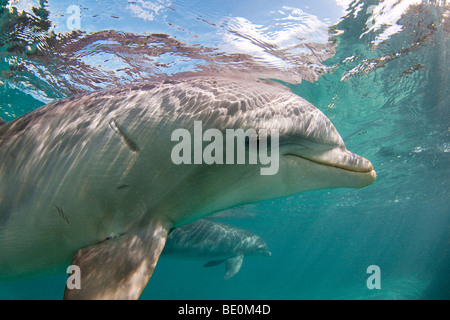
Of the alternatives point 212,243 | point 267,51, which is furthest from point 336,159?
point 212,243

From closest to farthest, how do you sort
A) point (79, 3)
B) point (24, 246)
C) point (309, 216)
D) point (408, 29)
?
point (24, 246) < point (79, 3) < point (408, 29) < point (309, 216)

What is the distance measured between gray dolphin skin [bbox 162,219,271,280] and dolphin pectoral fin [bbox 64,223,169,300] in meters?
8.52

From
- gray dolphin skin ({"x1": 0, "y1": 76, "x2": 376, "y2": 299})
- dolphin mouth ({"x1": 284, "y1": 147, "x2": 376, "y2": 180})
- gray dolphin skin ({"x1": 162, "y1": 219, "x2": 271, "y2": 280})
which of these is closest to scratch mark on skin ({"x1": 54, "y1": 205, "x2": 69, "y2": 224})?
gray dolphin skin ({"x1": 0, "y1": 76, "x2": 376, "y2": 299})

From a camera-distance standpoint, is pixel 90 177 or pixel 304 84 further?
pixel 304 84

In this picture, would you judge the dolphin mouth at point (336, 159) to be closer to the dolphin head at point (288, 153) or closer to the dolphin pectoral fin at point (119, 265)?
the dolphin head at point (288, 153)

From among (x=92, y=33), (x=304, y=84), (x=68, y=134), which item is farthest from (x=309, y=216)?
(x=68, y=134)

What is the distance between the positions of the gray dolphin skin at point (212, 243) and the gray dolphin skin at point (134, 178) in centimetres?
827

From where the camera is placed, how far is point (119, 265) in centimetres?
183

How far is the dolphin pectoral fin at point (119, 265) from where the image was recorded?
5.64 ft

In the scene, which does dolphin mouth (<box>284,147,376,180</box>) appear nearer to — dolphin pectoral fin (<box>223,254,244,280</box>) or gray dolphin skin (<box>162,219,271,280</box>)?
gray dolphin skin (<box>162,219,271,280</box>)

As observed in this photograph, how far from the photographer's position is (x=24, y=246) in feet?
7.36

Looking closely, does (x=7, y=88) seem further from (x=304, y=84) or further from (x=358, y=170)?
(x=358, y=170)

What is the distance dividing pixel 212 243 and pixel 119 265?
10.2 meters
